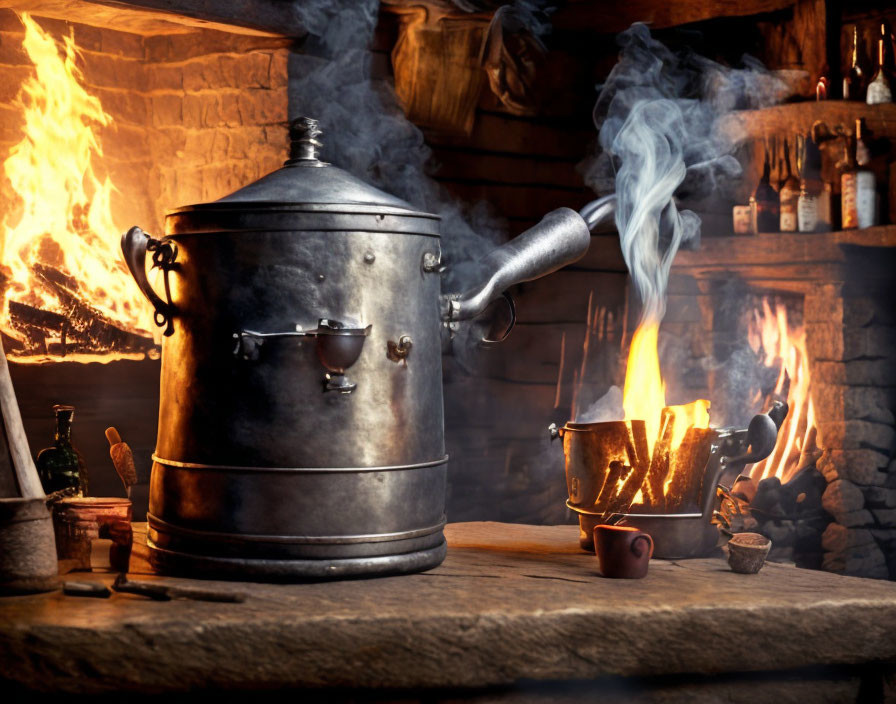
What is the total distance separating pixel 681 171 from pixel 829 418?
1649mm

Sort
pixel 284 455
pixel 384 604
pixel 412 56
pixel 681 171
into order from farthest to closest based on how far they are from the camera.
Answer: pixel 412 56 < pixel 681 171 < pixel 284 455 < pixel 384 604

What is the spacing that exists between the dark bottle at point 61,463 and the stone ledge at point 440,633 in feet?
1.89

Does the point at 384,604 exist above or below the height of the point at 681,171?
below

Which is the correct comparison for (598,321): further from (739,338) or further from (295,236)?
(295,236)

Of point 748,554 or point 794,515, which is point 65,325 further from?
point 794,515

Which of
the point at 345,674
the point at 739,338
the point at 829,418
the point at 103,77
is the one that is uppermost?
the point at 103,77

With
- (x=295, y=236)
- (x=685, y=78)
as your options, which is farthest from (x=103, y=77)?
(x=685, y=78)

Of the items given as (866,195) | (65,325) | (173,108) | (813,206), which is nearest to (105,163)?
(173,108)

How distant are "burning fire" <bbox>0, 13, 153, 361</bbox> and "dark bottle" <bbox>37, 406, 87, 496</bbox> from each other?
0.62m

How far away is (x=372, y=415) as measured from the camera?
2.57 metres

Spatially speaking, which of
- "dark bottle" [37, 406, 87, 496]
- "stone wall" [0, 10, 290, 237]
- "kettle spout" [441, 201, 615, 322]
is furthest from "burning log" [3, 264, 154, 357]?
"kettle spout" [441, 201, 615, 322]

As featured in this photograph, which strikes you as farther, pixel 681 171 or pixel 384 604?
pixel 681 171

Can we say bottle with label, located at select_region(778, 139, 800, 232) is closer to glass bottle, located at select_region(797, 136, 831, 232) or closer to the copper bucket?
glass bottle, located at select_region(797, 136, 831, 232)

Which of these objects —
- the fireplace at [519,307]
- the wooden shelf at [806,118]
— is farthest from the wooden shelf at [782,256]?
the wooden shelf at [806,118]
